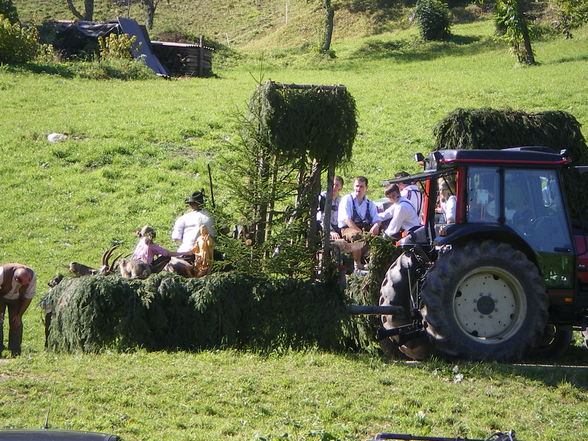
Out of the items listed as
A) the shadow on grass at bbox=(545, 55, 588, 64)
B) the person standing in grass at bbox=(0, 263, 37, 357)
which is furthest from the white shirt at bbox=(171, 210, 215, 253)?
the shadow on grass at bbox=(545, 55, 588, 64)

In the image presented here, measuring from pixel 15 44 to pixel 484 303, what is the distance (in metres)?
27.8

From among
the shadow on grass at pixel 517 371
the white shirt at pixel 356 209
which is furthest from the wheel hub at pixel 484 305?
the white shirt at pixel 356 209

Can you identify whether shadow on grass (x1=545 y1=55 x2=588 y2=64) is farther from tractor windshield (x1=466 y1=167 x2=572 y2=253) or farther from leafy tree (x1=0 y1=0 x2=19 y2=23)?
tractor windshield (x1=466 y1=167 x2=572 y2=253)

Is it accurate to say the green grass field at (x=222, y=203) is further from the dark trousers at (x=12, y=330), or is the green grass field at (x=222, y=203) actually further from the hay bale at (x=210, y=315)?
the hay bale at (x=210, y=315)

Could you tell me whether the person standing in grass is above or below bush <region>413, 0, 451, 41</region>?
below

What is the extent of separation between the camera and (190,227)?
12867 mm

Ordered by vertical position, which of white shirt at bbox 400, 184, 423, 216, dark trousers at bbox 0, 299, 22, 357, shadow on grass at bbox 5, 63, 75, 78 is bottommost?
dark trousers at bbox 0, 299, 22, 357

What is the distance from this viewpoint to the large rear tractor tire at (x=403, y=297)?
33.3 feet

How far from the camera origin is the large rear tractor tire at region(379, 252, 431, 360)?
10.2 meters

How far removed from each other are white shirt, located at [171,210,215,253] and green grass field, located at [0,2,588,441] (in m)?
1.81

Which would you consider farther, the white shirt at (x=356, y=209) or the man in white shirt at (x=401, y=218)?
the white shirt at (x=356, y=209)

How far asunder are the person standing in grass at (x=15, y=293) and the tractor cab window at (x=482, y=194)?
6110 millimetres

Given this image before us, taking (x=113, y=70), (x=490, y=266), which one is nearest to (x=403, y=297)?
(x=490, y=266)

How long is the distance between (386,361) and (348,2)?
51781 millimetres
